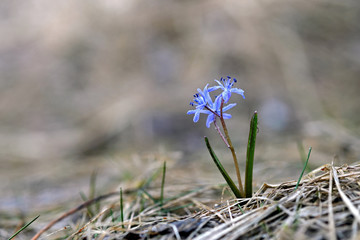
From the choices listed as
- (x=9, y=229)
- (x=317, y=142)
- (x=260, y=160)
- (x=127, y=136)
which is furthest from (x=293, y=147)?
(x=9, y=229)

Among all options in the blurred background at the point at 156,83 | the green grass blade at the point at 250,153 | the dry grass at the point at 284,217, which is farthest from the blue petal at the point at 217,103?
the blurred background at the point at 156,83

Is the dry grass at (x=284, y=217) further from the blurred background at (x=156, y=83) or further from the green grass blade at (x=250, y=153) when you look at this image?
the blurred background at (x=156, y=83)

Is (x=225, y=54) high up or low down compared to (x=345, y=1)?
down

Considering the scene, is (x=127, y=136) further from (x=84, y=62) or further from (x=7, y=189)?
(x=84, y=62)

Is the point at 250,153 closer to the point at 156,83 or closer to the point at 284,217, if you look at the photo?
the point at 284,217

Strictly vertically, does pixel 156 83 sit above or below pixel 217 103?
above

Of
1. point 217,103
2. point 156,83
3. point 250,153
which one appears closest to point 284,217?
point 250,153

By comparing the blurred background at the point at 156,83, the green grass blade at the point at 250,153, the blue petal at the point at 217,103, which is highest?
the blurred background at the point at 156,83

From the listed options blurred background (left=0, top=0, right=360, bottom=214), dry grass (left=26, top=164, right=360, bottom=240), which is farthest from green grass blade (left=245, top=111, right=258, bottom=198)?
blurred background (left=0, top=0, right=360, bottom=214)
